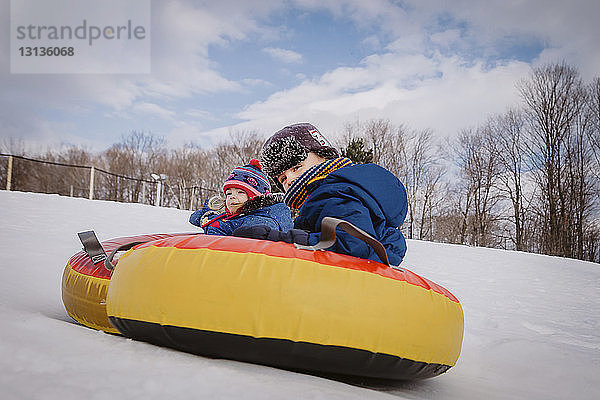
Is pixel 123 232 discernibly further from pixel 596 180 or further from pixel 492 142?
pixel 492 142

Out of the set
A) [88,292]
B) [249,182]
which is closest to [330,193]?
[88,292]

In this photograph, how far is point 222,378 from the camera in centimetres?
130

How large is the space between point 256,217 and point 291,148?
4.28 ft

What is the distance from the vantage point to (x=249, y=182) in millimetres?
3893

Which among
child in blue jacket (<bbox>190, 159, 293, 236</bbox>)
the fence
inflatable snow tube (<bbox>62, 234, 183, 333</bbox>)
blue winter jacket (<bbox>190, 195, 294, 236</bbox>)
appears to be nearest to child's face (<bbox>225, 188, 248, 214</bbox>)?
child in blue jacket (<bbox>190, 159, 293, 236</bbox>)

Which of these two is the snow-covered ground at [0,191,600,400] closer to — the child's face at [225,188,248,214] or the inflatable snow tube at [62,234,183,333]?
the inflatable snow tube at [62,234,183,333]

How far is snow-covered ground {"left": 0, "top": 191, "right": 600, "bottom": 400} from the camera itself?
1.17m

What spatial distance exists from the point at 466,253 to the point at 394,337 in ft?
32.7

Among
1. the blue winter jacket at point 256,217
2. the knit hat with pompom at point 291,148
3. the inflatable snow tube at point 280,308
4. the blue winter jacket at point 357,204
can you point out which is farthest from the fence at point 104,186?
the inflatable snow tube at point 280,308

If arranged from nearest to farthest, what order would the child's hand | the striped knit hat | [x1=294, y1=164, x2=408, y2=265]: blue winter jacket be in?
1. [x1=294, y1=164, x2=408, y2=265]: blue winter jacket
2. the child's hand
3. the striped knit hat

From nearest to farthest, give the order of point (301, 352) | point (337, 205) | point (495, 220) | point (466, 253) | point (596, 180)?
point (301, 352), point (337, 205), point (466, 253), point (596, 180), point (495, 220)

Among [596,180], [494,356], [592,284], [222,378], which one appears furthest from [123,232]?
[596,180]

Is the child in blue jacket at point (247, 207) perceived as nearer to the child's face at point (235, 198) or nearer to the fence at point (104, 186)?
the child's face at point (235, 198)

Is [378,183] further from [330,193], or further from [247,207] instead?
[247,207]
